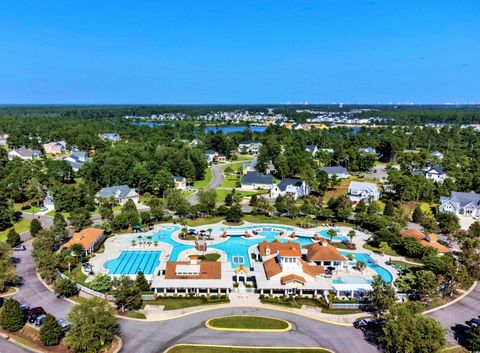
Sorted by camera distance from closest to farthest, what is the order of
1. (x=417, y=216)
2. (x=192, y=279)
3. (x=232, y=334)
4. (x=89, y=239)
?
1. (x=232, y=334)
2. (x=192, y=279)
3. (x=89, y=239)
4. (x=417, y=216)

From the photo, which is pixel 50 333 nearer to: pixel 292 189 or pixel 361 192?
pixel 292 189

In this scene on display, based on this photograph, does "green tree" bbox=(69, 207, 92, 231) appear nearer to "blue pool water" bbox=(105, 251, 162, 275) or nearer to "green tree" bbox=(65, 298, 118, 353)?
"blue pool water" bbox=(105, 251, 162, 275)

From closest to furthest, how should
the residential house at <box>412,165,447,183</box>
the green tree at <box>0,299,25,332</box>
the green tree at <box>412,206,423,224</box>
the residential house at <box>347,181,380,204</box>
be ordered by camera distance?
the green tree at <box>0,299,25,332</box>, the green tree at <box>412,206,423,224</box>, the residential house at <box>347,181,380,204</box>, the residential house at <box>412,165,447,183</box>

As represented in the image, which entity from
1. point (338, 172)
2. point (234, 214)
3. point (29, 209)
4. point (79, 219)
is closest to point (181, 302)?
point (234, 214)

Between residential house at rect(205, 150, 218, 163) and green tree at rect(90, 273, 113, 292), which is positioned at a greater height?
green tree at rect(90, 273, 113, 292)

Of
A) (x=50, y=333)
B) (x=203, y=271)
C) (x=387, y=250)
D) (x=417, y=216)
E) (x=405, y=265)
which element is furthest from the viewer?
(x=417, y=216)

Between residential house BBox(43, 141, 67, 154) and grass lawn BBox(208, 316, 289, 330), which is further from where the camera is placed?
residential house BBox(43, 141, 67, 154)

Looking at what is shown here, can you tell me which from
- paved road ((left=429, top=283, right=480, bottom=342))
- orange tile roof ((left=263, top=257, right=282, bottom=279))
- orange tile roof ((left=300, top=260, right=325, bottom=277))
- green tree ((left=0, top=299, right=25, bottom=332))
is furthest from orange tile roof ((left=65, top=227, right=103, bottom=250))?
paved road ((left=429, top=283, right=480, bottom=342))
